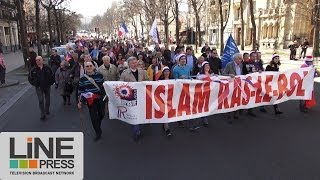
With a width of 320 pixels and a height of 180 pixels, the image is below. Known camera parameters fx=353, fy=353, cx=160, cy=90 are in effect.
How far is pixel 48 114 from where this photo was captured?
1002cm

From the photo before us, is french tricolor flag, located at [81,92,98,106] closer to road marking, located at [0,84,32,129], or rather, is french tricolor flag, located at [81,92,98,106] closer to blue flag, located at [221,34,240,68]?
road marking, located at [0,84,32,129]

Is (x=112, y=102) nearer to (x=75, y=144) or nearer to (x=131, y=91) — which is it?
(x=131, y=91)

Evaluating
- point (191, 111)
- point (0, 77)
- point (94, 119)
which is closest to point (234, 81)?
point (191, 111)

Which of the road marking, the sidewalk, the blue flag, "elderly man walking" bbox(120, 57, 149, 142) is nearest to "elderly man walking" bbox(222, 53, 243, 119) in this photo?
"elderly man walking" bbox(120, 57, 149, 142)

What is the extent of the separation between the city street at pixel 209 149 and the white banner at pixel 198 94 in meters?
0.46

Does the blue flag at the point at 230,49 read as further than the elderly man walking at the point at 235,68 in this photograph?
Yes

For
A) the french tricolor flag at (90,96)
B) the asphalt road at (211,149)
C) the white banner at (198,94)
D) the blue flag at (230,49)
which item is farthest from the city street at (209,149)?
the blue flag at (230,49)

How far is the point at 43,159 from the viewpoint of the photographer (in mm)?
5234

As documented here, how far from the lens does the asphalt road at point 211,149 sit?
18.4 ft

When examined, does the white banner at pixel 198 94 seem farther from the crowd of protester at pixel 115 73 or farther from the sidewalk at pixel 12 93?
the sidewalk at pixel 12 93

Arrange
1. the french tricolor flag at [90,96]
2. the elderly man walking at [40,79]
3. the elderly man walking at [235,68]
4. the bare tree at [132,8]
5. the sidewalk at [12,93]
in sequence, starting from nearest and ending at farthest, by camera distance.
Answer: the french tricolor flag at [90,96] < the elderly man walking at [235,68] < the elderly man walking at [40,79] < the sidewalk at [12,93] < the bare tree at [132,8]

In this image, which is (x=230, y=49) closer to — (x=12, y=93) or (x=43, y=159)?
(x=43, y=159)

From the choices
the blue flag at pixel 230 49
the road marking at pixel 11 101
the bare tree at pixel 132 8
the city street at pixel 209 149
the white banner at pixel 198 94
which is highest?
the bare tree at pixel 132 8

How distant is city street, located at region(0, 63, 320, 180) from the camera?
18.4ft
